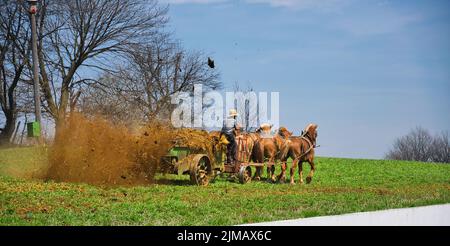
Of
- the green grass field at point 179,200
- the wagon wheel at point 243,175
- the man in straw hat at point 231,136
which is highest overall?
the man in straw hat at point 231,136

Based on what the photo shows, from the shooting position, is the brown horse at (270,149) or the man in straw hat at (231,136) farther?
the brown horse at (270,149)

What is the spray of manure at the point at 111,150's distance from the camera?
20.7m

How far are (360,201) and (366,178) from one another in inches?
484

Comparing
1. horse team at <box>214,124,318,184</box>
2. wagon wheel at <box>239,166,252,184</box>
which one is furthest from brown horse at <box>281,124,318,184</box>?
wagon wheel at <box>239,166,252,184</box>

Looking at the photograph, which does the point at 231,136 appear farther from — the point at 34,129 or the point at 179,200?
the point at 34,129

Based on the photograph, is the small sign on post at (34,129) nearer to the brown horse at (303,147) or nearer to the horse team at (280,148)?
the horse team at (280,148)

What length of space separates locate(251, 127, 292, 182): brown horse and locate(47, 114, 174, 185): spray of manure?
5542mm

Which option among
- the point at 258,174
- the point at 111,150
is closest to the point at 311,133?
the point at 258,174

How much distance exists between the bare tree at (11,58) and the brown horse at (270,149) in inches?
817

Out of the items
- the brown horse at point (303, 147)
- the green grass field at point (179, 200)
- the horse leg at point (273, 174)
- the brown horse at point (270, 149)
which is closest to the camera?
the green grass field at point (179, 200)

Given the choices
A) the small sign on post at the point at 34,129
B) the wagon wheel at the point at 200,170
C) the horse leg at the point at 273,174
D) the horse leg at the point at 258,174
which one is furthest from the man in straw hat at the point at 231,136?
the small sign on post at the point at 34,129

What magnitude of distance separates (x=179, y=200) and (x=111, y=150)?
4348 millimetres

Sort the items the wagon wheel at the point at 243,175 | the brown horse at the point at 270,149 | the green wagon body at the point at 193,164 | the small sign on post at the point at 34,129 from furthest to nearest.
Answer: the small sign on post at the point at 34,129 < the brown horse at the point at 270,149 < the wagon wheel at the point at 243,175 < the green wagon body at the point at 193,164

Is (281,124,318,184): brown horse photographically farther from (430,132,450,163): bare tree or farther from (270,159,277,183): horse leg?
(430,132,450,163): bare tree
